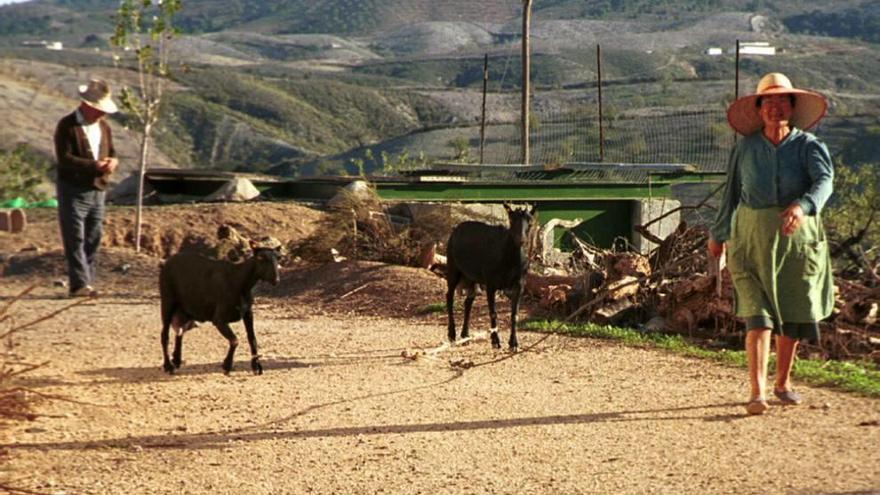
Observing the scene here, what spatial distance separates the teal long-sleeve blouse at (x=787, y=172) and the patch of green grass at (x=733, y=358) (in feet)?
5.75

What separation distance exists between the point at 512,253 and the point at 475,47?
18871 centimetres

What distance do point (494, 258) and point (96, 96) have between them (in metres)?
5.86

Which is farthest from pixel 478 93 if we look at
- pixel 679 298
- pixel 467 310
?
pixel 467 310

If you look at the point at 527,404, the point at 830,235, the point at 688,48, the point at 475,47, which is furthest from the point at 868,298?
the point at 475,47

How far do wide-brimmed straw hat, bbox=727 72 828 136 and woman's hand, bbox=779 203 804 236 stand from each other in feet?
2.57

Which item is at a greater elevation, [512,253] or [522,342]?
[512,253]

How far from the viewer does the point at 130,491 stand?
7312 millimetres

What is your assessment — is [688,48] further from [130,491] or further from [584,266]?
[130,491]

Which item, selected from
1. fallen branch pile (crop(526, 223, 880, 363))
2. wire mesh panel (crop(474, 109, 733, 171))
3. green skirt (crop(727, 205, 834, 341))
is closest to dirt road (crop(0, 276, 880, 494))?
green skirt (crop(727, 205, 834, 341))

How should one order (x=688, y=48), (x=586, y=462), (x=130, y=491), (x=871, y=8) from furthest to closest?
(x=871, y=8) < (x=688, y=48) < (x=586, y=462) < (x=130, y=491)

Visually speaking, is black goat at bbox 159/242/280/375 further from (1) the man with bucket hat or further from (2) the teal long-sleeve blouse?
(1) the man with bucket hat

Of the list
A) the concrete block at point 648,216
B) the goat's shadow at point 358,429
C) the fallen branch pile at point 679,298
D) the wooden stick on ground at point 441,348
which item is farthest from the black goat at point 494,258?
the concrete block at point 648,216

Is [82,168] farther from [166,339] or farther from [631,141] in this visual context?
[631,141]

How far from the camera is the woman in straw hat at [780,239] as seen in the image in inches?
360
